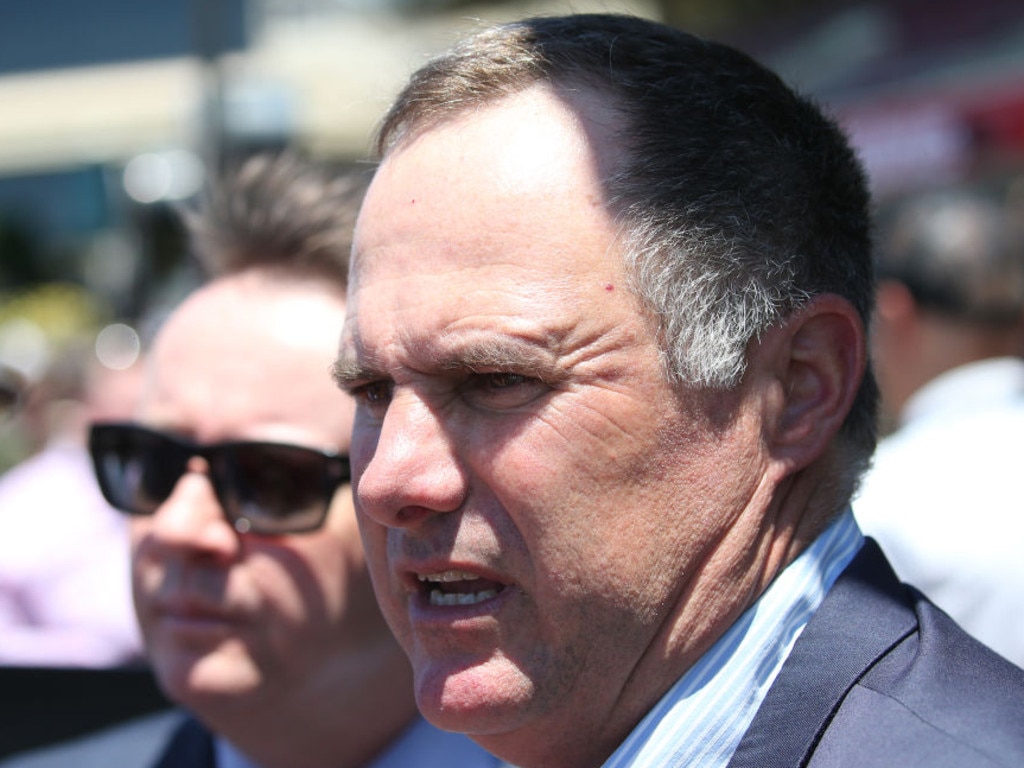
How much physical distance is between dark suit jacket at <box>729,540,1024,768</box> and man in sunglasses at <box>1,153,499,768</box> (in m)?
1.00

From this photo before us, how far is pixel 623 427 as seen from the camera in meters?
1.51

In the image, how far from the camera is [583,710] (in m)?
1.55

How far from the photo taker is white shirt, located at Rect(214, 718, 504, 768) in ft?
7.60

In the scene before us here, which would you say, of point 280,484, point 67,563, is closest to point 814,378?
point 280,484

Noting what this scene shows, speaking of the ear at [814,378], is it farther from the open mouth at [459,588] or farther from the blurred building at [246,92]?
the blurred building at [246,92]

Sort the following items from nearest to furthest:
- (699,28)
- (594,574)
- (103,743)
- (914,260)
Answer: (594,574) < (103,743) < (914,260) < (699,28)

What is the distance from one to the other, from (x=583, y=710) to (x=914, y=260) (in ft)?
10.6

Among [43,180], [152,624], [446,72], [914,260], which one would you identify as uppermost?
[446,72]

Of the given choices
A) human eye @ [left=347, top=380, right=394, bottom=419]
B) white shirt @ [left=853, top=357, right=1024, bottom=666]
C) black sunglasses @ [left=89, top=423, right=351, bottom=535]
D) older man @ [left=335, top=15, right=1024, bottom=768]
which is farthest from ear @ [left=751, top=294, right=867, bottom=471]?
black sunglasses @ [left=89, top=423, right=351, bottom=535]

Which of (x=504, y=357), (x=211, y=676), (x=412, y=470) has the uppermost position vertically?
(x=504, y=357)

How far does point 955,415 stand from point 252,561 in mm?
1914

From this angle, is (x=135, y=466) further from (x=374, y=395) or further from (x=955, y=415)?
(x=955, y=415)

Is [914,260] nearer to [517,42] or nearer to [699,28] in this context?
[517,42]

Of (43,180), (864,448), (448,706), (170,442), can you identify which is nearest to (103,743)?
(170,442)
